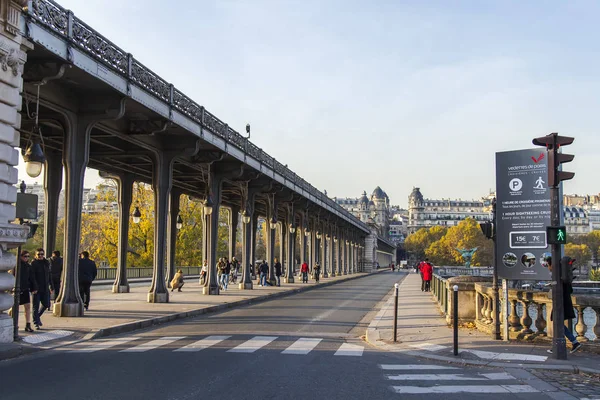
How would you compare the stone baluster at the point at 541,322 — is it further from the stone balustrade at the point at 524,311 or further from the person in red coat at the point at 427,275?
the person in red coat at the point at 427,275

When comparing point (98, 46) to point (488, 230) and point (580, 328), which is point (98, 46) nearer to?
point (488, 230)

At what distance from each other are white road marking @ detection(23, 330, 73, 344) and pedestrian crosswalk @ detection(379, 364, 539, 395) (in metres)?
7.25

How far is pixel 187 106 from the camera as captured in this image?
23.3m

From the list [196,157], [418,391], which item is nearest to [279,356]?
[418,391]

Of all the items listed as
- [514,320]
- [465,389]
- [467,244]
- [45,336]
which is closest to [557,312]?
[514,320]

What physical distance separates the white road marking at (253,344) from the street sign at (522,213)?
5.39m

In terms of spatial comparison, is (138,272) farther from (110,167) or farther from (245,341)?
(245,341)

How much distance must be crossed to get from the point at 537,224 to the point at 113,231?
134 ft

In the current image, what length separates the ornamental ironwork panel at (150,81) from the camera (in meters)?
19.0

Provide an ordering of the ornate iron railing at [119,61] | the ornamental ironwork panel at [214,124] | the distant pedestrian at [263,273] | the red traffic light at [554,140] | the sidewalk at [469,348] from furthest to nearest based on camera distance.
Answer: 1. the distant pedestrian at [263,273]
2. the ornamental ironwork panel at [214,124]
3. the ornate iron railing at [119,61]
4. the red traffic light at [554,140]
5. the sidewalk at [469,348]

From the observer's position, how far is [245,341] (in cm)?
1348

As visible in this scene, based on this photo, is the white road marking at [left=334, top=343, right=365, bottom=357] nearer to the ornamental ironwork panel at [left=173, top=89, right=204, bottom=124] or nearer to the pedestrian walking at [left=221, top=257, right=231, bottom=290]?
the ornamental ironwork panel at [left=173, top=89, right=204, bottom=124]

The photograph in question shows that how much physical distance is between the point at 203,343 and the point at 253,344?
108cm

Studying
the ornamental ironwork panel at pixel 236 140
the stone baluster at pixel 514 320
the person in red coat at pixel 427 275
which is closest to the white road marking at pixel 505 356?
the stone baluster at pixel 514 320
